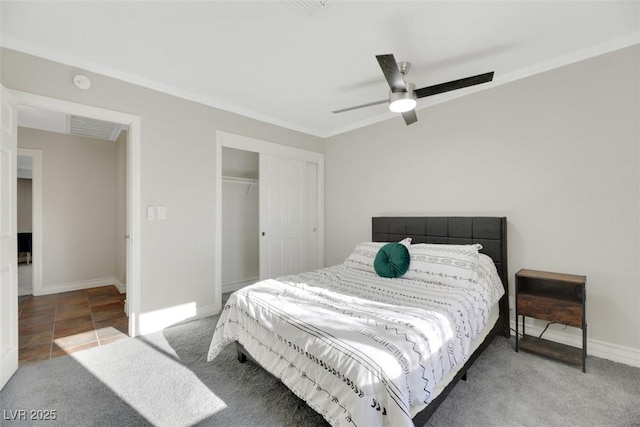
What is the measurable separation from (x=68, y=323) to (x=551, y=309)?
481 cm

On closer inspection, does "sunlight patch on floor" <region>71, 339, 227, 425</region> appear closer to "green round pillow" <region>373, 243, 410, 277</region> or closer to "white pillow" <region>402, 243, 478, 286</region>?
"green round pillow" <region>373, 243, 410, 277</region>

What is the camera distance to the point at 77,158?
14.6 feet

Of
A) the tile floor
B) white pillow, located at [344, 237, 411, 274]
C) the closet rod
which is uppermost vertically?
the closet rod

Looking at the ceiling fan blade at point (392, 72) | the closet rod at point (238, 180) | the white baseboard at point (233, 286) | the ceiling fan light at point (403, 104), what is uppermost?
the ceiling fan blade at point (392, 72)

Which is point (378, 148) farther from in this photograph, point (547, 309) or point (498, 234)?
point (547, 309)

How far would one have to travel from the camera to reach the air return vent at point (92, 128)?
12.2 ft

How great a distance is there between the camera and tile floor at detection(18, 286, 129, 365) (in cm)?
250

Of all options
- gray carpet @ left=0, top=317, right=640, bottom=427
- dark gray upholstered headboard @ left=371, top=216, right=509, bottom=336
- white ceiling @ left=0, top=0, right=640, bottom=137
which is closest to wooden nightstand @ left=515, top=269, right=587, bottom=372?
gray carpet @ left=0, top=317, right=640, bottom=427

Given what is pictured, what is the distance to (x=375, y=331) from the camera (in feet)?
4.79

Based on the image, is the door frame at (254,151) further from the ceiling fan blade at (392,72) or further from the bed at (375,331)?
the ceiling fan blade at (392,72)

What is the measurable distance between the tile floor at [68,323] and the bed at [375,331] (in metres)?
1.50

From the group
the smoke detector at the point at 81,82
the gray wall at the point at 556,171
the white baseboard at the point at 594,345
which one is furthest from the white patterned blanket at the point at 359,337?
the smoke detector at the point at 81,82

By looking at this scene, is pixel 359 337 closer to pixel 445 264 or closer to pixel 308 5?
pixel 445 264

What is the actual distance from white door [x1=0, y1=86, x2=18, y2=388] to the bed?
1.44m
